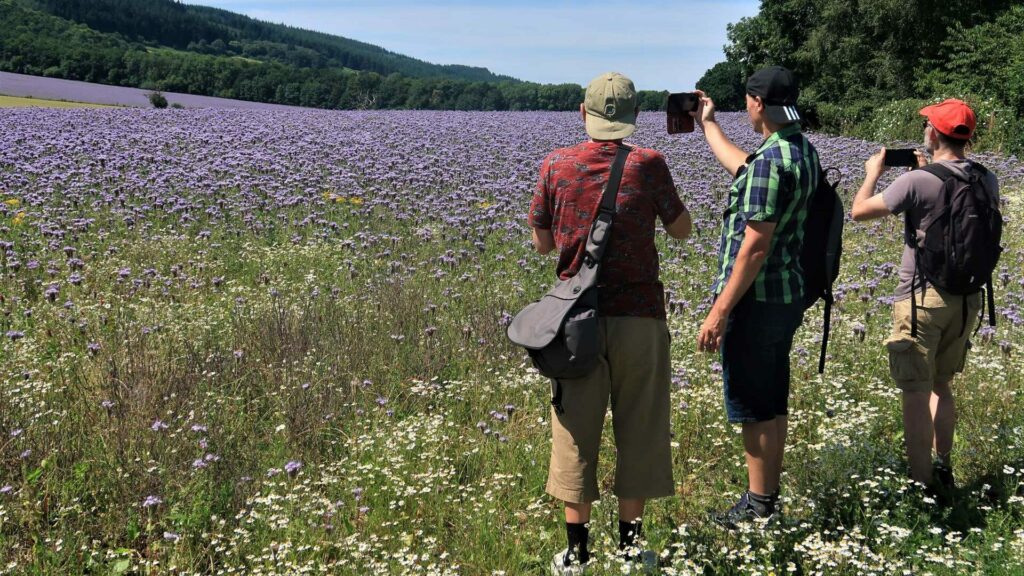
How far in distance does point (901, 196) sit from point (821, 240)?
499 mm

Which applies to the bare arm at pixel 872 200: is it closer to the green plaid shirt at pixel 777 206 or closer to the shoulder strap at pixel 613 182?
the green plaid shirt at pixel 777 206

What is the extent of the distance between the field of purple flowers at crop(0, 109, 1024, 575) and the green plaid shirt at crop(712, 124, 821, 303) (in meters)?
1.05

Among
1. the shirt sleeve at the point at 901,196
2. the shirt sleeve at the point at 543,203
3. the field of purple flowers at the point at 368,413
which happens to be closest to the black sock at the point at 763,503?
the field of purple flowers at the point at 368,413

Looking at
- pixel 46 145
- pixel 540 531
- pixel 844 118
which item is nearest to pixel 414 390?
pixel 540 531

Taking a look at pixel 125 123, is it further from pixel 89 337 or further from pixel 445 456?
pixel 445 456

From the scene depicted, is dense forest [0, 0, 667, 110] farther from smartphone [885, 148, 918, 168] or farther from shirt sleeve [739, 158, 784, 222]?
shirt sleeve [739, 158, 784, 222]

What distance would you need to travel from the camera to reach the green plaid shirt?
3168 millimetres

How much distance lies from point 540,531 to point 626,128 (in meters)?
1.91

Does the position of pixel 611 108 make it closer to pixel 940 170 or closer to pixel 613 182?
pixel 613 182

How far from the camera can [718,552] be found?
10.6 ft

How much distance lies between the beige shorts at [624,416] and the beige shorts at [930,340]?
142 cm

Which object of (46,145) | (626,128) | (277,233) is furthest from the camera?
(46,145)

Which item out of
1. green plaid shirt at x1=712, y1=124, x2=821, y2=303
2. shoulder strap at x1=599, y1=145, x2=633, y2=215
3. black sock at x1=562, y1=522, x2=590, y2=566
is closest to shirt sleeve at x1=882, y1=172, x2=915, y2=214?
green plaid shirt at x1=712, y1=124, x2=821, y2=303

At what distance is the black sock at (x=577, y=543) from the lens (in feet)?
10.5
